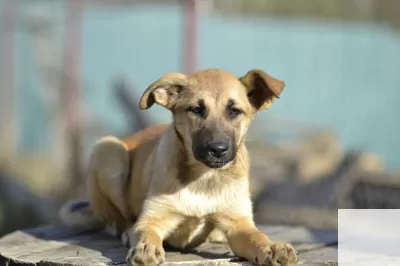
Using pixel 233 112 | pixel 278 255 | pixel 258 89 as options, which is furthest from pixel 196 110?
pixel 278 255

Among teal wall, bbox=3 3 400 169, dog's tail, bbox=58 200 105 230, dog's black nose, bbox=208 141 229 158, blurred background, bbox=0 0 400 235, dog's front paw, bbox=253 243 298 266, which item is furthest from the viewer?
teal wall, bbox=3 3 400 169

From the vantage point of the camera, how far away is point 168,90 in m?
5.06

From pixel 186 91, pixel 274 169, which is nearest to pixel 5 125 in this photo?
pixel 274 169

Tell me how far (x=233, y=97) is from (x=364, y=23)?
7.30 meters

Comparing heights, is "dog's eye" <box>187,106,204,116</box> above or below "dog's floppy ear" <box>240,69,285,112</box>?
below

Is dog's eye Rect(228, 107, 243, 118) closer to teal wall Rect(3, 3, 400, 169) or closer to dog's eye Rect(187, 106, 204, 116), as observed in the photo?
dog's eye Rect(187, 106, 204, 116)

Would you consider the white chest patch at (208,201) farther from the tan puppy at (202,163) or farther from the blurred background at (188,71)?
the blurred background at (188,71)

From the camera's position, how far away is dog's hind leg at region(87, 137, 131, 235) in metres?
5.53

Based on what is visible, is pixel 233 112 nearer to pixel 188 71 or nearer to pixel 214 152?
pixel 214 152

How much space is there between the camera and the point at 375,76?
11.3m

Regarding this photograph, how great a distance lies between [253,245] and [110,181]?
4.78ft
